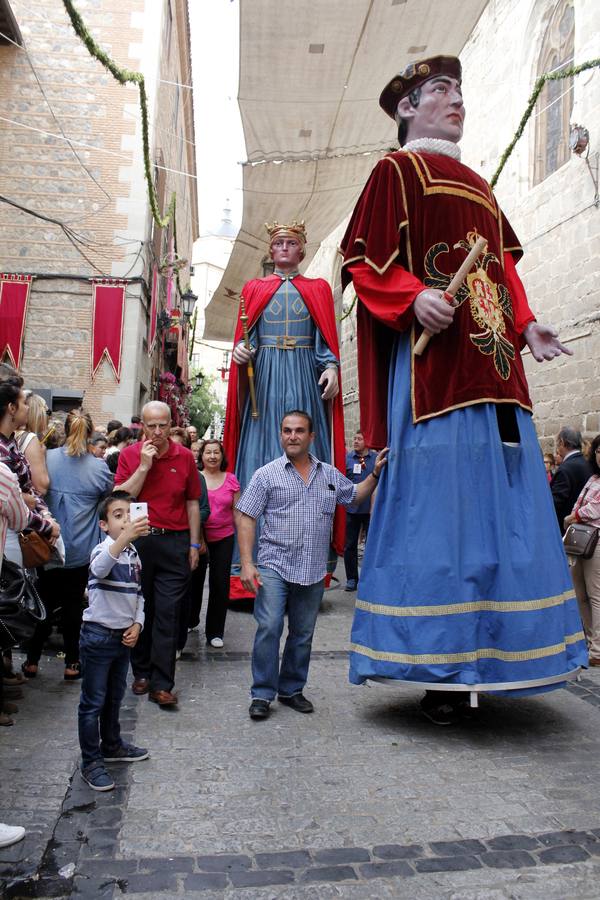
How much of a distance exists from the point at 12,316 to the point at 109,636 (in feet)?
40.0

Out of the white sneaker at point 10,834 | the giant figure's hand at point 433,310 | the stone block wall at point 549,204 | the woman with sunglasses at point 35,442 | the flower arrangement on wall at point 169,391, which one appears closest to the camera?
the white sneaker at point 10,834

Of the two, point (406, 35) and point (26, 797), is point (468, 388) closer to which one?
point (26, 797)

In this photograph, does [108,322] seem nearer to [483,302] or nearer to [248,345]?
→ [248,345]

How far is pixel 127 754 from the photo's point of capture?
326cm

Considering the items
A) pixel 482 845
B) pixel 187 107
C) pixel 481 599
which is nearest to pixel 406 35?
pixel 481 599

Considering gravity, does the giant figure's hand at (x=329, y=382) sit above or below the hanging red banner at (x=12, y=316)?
below

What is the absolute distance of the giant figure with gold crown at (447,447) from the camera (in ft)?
11.5

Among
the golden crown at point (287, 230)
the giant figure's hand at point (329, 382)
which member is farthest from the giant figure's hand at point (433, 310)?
the golden crown at point (287, 230)

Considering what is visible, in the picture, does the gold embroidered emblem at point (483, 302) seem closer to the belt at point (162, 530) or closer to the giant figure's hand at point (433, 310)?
the giant figure's hand at point (433, 310)

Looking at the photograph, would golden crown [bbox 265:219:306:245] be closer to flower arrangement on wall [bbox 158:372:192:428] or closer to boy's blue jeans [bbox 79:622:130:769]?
boy's blue jeans [bbox 79:622:130:769]

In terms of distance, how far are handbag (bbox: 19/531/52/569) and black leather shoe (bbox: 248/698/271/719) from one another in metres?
1.31

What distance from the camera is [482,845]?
8.29 feet

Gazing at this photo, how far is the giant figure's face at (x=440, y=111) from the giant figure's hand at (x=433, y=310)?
107cm

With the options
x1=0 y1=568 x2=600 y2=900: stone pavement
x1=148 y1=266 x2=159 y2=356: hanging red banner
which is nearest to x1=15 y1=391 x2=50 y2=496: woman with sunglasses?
x1=0 y1=568 x2=600 y2=900: stone pavement
